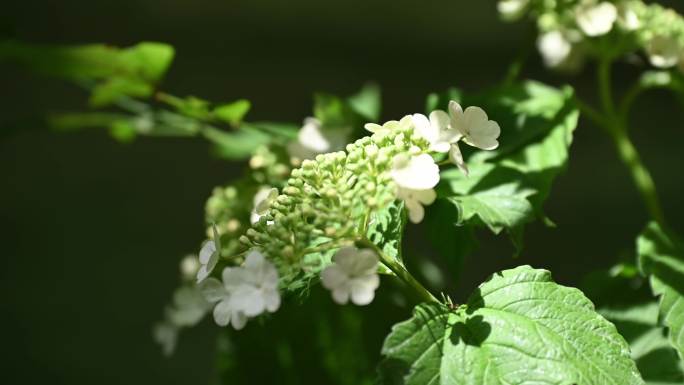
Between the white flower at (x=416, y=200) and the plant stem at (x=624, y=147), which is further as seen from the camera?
the plant stem at (x=624, y=147)

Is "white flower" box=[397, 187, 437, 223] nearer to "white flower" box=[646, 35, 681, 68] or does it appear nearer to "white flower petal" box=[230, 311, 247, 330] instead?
"white flower petal" box=[230, 311, 247, 330]

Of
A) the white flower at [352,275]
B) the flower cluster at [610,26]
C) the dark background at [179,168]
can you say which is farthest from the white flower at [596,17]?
the dark background at [179,168]

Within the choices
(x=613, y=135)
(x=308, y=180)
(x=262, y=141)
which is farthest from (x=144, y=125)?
(x=613, y=135)

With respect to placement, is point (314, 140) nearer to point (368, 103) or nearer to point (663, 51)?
point (368, 103)

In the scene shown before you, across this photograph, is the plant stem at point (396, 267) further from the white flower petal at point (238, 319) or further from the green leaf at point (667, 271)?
the green leaf at point (667, 271)

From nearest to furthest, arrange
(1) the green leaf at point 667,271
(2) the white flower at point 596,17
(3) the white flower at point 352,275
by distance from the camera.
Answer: (3) the white flower at point 352,275
(1) the green leaf at point 667,271
(2) the white flower at point 596,17

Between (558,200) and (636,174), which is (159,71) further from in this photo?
(558,200)

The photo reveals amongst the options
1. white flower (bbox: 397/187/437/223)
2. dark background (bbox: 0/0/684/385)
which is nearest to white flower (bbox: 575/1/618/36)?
white flower (bbox: 397/187/437/223)
